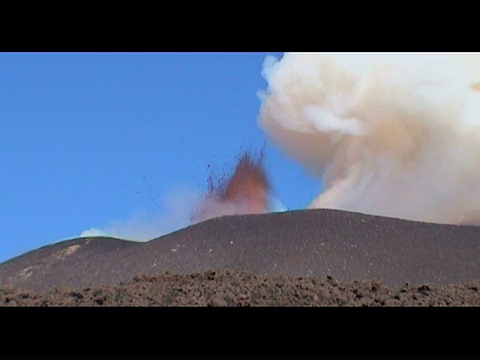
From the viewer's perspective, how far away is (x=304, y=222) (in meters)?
3.75

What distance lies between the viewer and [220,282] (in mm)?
3230
